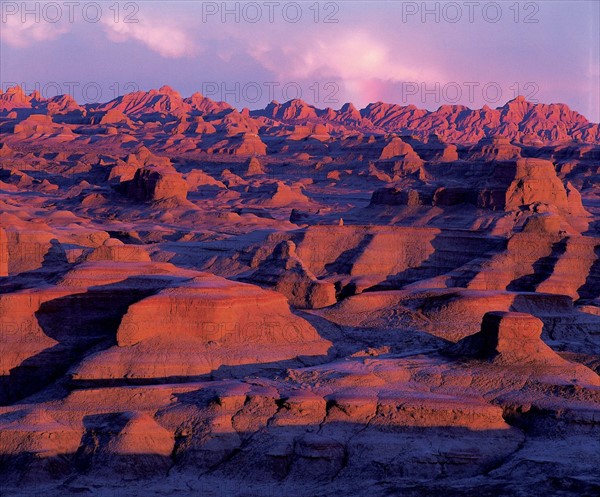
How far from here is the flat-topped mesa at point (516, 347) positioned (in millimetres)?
26797

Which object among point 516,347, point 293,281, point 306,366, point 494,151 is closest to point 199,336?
point 306,366

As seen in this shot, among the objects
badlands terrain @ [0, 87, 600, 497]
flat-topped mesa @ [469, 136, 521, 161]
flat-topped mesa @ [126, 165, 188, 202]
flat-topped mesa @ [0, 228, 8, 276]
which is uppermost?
flat-topped mesa @ [469, 136, 521, 161]

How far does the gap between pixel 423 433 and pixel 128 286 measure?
581 inches

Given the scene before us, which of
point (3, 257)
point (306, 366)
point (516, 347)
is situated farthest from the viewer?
point (3, 257)

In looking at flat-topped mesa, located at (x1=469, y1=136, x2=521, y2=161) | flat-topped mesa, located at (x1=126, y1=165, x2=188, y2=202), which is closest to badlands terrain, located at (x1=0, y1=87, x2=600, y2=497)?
flat-topped mesa, located at (x1=126, y1=165, x2=188, y2=202)

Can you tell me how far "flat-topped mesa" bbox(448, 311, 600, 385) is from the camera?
26.8 meters

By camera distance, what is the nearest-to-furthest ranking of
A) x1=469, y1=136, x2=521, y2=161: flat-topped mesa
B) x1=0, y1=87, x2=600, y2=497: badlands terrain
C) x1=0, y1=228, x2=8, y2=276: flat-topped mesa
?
1. x1=0, y1=87, x2=600, y2=497: badlands terrain
2. x1=0, y1=228, x2=8, y2=276: flat-topped mesa
3. x1=469, y1=136, x2=521, y2=161: flat-topped mesa

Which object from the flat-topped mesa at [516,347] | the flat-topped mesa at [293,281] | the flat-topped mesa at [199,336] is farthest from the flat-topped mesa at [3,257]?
the flat-topped mesa at [516,347]

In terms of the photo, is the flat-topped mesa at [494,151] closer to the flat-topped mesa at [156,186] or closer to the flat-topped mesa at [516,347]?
the flat-topped mesa at [156,186]

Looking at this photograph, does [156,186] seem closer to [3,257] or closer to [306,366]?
[3,257]

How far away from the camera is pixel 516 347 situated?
27312mm

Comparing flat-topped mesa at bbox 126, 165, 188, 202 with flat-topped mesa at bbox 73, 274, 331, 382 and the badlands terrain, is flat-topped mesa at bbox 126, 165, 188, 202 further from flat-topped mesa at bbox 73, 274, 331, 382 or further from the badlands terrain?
flat-topped mesa at bbox 73, 274, 331, 382

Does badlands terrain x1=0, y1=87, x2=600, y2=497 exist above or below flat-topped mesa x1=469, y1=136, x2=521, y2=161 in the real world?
below

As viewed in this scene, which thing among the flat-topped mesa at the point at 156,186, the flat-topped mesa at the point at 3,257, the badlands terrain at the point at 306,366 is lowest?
the badlands terrain at the point at 306,366
